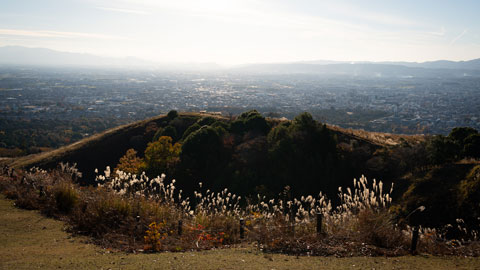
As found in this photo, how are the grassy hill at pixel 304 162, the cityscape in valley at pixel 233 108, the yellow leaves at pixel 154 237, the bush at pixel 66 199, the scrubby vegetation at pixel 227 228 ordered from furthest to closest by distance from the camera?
the cityscape in valley at pixel 233 108 → the grassy hill at pixel 304 162 → the bush at pixel 66 199 → the scrubby vegetation at pixel 227 228 → the yellow leaves at pixel 154 237

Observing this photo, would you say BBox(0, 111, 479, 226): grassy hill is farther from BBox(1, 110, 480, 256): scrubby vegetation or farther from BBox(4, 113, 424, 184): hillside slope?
BBox(4, 113, 424, 184): hillside slope

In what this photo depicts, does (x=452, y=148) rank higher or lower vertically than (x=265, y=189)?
higher

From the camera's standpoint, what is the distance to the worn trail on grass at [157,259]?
5.62 meters

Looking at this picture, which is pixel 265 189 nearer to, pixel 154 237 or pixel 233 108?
pixel 154 237

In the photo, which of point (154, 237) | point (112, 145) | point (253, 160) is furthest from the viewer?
point (112, 145)

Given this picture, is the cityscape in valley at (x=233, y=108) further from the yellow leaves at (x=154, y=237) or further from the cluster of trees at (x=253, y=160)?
the yellow leaves at (x=154, y=237)

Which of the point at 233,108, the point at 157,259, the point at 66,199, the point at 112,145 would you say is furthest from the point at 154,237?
the point at 233,108

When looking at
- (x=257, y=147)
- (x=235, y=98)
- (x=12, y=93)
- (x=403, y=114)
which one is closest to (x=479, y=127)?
(x=403, y=114)

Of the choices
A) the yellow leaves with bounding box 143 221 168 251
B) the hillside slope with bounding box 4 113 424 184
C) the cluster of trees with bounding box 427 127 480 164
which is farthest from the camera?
the hillside slope with bounding box 4 113 424 184

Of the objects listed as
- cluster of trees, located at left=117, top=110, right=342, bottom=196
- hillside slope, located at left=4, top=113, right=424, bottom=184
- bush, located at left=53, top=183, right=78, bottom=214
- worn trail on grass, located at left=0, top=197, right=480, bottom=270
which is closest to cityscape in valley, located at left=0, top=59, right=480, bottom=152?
hillside slope, located at left=4, top=113, right=424, bottom=184

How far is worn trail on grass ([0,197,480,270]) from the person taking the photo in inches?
221

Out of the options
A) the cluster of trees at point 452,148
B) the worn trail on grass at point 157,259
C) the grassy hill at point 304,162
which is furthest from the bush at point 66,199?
the cluster of trees at point 452,148

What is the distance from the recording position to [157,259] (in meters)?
6.06

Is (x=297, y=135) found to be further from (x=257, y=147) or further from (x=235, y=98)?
(x=235, y=98)
